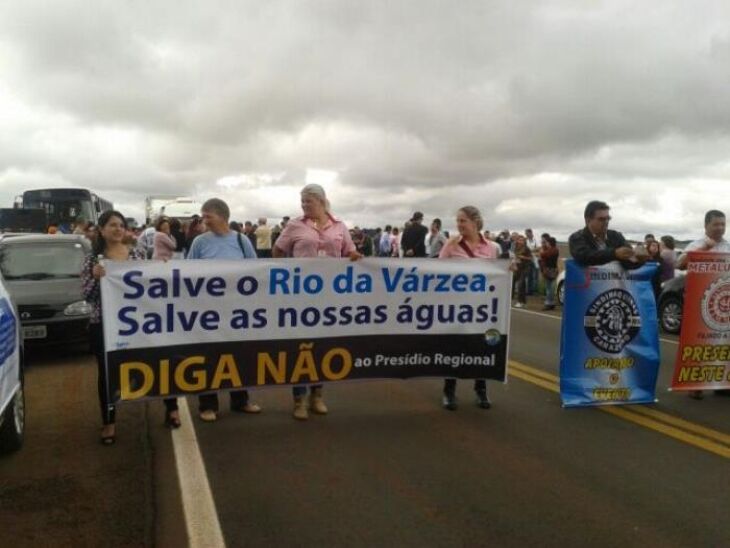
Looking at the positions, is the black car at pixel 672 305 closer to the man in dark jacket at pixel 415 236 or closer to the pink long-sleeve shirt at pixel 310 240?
the man in dark jacket at pixel 415 236

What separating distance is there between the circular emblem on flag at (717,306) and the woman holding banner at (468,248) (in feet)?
7.19

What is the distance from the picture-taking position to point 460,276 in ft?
20.1

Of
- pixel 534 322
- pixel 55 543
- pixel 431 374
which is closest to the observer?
pixel 55 543

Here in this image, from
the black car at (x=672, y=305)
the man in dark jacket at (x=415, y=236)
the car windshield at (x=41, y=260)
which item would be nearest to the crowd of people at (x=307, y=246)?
the car windshield at (x=41, y=260)

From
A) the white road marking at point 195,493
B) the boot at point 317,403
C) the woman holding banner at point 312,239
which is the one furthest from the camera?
the boot at point 317,403

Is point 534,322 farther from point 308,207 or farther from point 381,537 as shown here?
point 381,537

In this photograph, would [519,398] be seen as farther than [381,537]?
Yes

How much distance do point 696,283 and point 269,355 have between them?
421 centimetres

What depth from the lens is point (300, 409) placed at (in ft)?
19.4

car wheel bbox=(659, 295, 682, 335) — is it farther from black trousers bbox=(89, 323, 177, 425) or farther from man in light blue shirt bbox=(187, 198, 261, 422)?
black trousers bbox=(89, 323, 177, 425)

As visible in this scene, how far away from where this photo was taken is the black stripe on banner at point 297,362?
5.31m

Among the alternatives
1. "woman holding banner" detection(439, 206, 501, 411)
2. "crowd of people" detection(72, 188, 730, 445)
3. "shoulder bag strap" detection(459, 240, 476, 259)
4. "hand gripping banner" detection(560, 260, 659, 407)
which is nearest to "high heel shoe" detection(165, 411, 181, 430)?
"crowd of people" detection(72, 188, 730, 445)

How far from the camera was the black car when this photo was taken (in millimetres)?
12265

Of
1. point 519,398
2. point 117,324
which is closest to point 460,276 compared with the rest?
point 519,398
